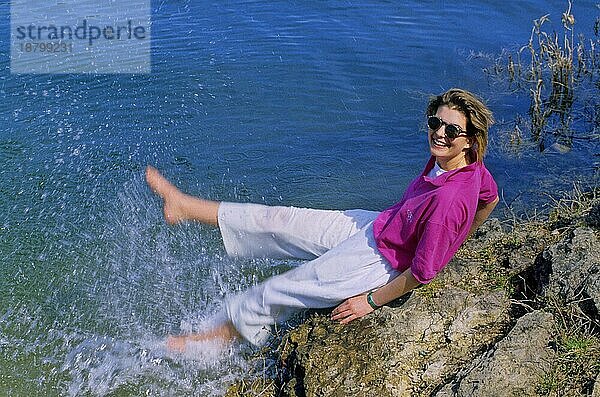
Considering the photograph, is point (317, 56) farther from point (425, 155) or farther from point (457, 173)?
point (457, 173)

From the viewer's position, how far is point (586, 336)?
3.69 m

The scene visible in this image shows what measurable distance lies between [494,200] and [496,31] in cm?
728

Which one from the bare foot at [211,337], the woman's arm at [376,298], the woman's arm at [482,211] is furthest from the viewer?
the bare foot at [211,337]

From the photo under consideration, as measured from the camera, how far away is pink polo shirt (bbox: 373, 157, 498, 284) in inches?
156

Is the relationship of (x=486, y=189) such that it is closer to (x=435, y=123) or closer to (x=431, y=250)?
(x=435, y=123)

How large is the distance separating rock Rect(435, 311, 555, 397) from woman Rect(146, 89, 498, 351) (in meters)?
0.54

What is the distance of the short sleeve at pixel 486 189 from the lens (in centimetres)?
444

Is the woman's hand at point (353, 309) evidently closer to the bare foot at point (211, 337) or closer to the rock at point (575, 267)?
the bare foot at point (211, 337)

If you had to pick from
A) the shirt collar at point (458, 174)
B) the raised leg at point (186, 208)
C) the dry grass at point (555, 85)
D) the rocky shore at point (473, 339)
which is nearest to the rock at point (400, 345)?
the rocky shore at point (473, 339)

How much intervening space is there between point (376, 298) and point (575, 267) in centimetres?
107

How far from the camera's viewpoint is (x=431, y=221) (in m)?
3.95

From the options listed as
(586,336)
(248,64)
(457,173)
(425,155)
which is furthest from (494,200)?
(248,64)
